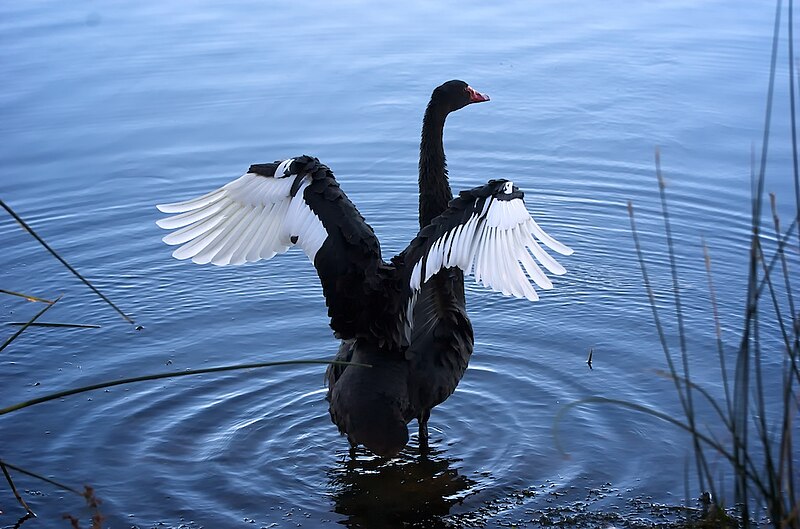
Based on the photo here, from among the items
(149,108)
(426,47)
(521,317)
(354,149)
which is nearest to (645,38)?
(426,47)

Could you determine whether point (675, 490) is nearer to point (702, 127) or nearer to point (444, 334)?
point (444, 334)

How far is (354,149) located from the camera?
26.8 ft

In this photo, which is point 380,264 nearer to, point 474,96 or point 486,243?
point 486,243

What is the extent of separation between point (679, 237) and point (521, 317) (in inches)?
57.3

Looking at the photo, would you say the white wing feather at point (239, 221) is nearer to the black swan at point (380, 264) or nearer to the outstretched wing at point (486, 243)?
the black swan at point (380, 264)

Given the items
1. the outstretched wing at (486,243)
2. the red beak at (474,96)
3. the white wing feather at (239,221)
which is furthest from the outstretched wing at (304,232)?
the red beak at (474,96)

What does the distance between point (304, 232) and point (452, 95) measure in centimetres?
141

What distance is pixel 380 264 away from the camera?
14.5 feet

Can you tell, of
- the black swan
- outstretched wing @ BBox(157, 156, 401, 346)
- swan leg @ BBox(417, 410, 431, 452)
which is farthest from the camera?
swan leg @ BBox(417, 410, 431, 452)

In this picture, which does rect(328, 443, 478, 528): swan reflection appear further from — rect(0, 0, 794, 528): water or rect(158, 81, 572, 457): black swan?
rect(158, 81, 572, 457): black swan

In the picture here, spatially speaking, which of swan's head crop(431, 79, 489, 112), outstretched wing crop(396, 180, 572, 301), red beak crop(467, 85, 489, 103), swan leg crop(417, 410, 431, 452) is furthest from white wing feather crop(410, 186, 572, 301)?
red beak crop(467, 85, 489, 103)

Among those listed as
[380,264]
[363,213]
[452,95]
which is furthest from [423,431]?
[363,213]

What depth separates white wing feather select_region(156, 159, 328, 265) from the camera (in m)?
4.78

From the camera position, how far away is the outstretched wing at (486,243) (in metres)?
Result: 4.02
